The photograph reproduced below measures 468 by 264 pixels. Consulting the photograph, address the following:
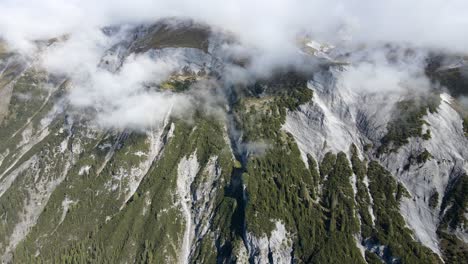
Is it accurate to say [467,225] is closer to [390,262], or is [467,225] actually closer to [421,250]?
Result: [421,250]

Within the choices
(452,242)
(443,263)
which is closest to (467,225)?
(452,242)

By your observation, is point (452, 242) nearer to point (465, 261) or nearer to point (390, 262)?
point (465, 261)

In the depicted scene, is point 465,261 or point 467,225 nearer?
point 465,261

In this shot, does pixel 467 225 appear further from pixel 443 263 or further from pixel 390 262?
pixel 390 262

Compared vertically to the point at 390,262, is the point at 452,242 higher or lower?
higher

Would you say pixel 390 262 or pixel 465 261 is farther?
pixel 390 262

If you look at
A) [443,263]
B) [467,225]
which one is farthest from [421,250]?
[467,225]

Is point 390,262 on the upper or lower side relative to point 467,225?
lower

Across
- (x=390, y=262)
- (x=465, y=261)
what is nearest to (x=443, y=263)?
(x=465, y=261)
